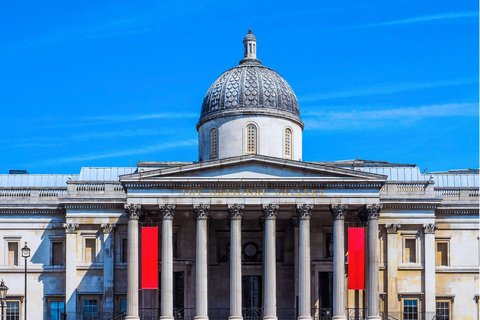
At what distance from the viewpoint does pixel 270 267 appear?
229 feet

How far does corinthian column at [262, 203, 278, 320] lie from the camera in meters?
69.6

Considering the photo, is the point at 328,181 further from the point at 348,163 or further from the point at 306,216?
the point at 348,163

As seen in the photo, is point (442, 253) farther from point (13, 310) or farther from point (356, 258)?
point (13, 310)

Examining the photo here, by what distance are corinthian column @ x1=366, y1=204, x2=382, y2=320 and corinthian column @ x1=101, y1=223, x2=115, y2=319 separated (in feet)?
67.6

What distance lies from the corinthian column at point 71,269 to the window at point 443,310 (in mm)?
29065

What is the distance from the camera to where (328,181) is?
70.6m

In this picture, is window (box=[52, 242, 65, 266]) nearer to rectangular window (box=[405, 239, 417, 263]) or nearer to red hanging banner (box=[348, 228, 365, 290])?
red hanging banner (box=[348, 228, 365, 290])

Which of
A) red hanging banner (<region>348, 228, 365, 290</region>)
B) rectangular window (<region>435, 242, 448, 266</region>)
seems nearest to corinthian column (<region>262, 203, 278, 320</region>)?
red hanging banner (<region>348, 228, 365, 290</region>)

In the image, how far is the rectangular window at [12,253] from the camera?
3115 inches

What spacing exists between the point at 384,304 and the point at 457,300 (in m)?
6.36

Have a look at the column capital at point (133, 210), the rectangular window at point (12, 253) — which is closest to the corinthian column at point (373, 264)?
the column capital at point (133, 210)

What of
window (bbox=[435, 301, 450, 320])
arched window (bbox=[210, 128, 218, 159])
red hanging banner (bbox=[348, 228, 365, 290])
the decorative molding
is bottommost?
window (bbox=[435, 301, 450, 320])

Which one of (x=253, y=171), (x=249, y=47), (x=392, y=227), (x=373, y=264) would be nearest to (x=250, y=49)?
(x=249, y=47)

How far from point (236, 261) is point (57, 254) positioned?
17536mm
